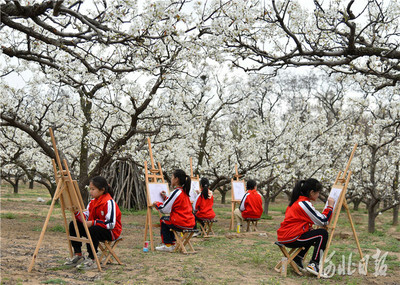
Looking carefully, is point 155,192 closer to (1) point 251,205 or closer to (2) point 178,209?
(2) point 178,209

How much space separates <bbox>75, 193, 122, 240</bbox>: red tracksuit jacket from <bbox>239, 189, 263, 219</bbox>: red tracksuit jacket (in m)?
5.32

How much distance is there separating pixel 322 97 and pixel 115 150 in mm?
21225

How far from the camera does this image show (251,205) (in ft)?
35.2

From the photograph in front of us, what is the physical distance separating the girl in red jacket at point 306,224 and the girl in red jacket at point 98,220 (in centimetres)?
247

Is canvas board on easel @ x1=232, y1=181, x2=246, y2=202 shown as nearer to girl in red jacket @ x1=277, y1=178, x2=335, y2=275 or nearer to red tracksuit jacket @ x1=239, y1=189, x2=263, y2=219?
red tracksuit jacket @ x1=239, y1=189, x2=263, y2=219

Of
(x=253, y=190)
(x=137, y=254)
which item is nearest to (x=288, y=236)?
(x=137, y=254)

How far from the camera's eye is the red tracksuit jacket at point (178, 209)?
23.2 feet

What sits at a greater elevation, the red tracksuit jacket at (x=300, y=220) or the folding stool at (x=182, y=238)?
the red tracksuit jacket at (x=300, y=220)

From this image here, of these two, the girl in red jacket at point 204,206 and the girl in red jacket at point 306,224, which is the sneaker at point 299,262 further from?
the girl in red jacket at point 204,206

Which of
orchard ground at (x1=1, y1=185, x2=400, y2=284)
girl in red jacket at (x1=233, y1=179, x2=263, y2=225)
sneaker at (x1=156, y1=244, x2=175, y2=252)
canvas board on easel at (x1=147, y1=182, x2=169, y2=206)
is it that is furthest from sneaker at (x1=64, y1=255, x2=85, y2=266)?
girl in red jacket at (x1=233, y1=179, x2=263, y2=225)

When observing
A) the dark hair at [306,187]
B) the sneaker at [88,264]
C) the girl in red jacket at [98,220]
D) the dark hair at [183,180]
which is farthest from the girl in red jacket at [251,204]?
the sneaker at [88,264]

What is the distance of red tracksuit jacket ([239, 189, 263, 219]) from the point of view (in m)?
10.7

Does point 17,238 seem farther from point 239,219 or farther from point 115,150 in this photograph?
point 239,219
